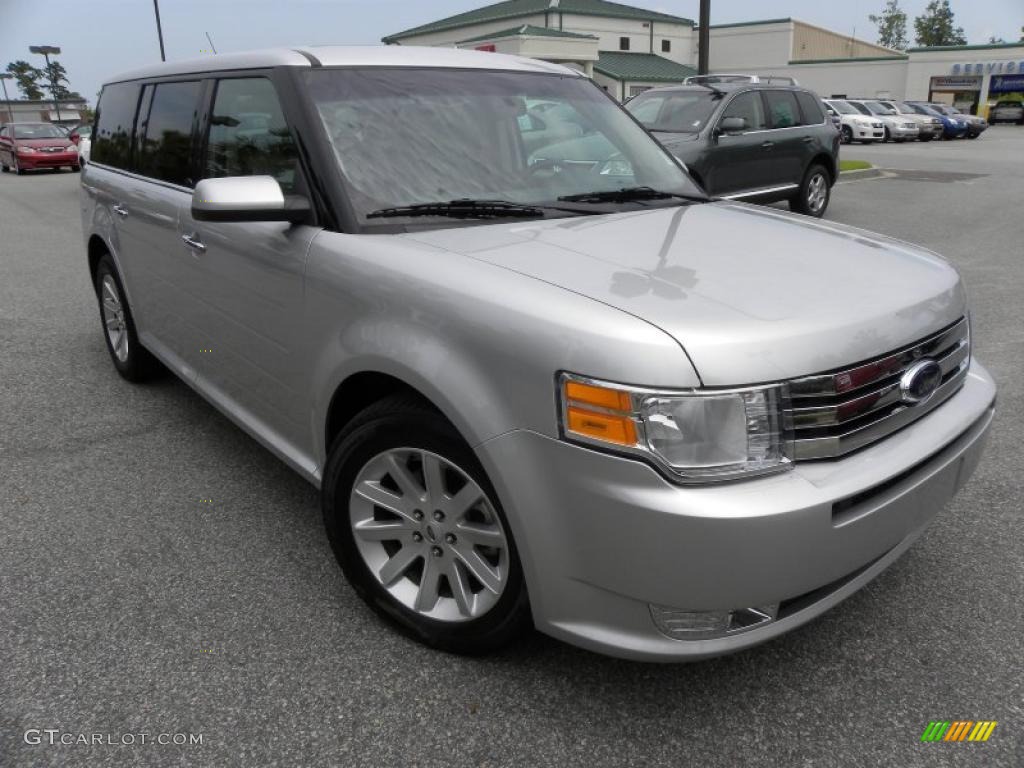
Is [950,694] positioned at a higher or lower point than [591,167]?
lower

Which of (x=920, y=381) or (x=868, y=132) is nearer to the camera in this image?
(x=920, y=381)

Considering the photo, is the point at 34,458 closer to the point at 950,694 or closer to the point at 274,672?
the point at 274,672

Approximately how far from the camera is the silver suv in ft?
6.08

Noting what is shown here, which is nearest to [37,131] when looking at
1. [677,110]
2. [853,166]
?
[677,110]

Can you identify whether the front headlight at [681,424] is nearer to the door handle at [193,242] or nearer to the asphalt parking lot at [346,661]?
the asphalt parking lot at [346,661]

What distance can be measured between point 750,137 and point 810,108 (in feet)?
6.86

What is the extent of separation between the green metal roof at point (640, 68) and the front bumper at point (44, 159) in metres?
35.8

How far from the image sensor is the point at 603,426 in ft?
6.09

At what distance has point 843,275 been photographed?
232cm

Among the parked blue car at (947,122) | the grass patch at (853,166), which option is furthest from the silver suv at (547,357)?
the parked blue car at (947,122)

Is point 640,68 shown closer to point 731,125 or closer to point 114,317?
point 731,125

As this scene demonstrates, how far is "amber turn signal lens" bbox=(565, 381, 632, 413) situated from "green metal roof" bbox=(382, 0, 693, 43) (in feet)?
187

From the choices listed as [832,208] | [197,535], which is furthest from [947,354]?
[832,208]

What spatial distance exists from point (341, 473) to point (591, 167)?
5.11ft
